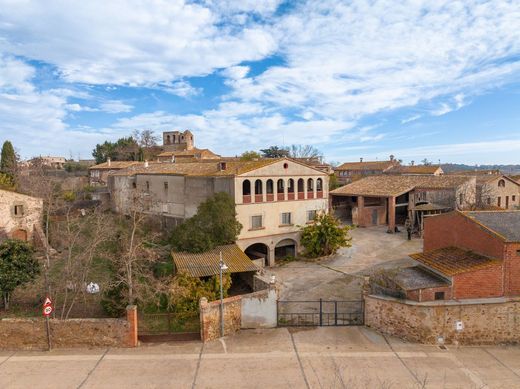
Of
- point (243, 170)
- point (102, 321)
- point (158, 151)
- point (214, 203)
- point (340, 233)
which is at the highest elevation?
point (158, 151)

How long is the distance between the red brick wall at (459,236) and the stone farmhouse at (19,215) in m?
32.4

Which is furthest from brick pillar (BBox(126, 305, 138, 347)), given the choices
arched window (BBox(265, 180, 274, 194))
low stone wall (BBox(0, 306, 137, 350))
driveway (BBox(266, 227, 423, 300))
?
arched window (BBox(265, 180, 274, 194))

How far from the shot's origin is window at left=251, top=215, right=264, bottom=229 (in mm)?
28953

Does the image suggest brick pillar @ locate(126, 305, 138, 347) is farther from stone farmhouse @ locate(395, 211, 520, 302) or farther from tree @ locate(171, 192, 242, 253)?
stone farmhouse @ locate(395, 211, 520, 302)

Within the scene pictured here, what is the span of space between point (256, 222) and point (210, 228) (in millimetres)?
4564

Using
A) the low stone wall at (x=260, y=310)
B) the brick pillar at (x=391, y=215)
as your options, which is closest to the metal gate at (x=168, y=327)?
the low stone wall at (x=260, y=310)

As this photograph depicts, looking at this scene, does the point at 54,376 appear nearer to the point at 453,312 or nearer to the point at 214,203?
the point at 214,203

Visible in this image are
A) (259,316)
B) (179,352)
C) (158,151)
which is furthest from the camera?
(158,151)

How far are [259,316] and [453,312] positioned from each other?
8.97 meters

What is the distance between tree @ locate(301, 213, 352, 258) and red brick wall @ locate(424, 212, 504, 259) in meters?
7.33

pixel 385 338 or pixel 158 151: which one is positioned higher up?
pixel 158 151

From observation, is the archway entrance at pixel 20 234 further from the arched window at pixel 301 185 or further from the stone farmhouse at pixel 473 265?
the stone farmhouse at pixel 473 265

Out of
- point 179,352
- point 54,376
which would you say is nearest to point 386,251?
point 179,352

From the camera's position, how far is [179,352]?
53.7 ft
